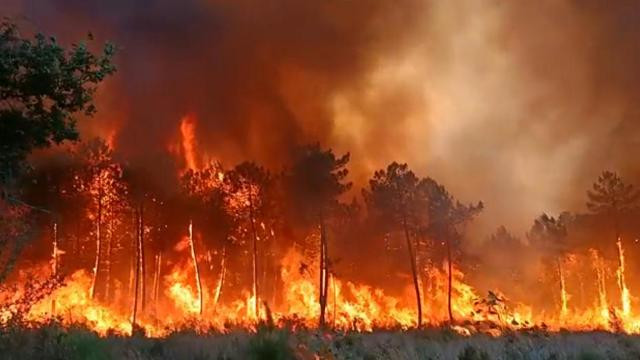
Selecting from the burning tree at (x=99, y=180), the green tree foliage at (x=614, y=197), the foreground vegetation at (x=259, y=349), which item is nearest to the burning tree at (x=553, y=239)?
the green tree foliage at (x=614, y=197)

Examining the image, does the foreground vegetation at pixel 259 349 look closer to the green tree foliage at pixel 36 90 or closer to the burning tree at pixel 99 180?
the green tree foliage at pixel 36 90

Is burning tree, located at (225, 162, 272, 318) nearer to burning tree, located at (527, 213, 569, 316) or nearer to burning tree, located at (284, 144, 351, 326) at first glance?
burning tree, located at (284, 144, 351, 326)

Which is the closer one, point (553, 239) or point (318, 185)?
point (318, 185)

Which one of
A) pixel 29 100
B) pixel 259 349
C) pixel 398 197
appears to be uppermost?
pixel 398 197

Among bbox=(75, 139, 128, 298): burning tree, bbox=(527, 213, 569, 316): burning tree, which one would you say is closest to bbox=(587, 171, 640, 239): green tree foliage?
bbox=(527, 213, 569, 316): burning tree

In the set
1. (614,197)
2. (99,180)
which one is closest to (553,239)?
(614,197)

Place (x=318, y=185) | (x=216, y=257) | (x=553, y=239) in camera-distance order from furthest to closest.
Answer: (x=553, y=239)
(x=216, y=257)
(x=318, y=185)

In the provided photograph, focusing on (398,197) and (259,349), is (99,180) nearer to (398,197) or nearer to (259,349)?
(398,197)

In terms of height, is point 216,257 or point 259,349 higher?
point 216,257

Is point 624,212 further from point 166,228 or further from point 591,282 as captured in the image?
point 166,228

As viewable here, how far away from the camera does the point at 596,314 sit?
48.2 m

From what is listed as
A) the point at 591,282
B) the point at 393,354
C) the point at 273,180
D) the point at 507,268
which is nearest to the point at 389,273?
the point at 273,180

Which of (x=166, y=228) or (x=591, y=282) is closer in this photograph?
(x=166, y=228)

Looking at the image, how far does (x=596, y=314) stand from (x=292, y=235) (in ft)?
87.3
